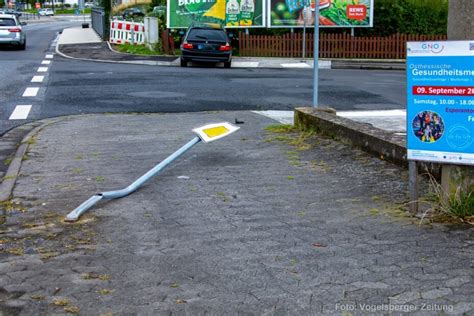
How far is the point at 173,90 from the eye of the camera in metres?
16.3

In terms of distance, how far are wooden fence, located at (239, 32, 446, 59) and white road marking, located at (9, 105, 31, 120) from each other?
1682cm

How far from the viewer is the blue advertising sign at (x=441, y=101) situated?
507 centimetres

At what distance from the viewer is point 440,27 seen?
102ft

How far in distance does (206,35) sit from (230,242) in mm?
19932

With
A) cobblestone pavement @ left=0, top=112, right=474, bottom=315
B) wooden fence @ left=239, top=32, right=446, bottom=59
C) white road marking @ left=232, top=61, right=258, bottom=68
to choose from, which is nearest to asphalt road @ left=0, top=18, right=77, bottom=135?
cobblestone pavement @ left=0, top=112, right=474, bottom=315

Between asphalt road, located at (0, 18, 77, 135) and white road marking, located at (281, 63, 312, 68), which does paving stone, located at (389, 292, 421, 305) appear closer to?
asphalt road, located at (0, 18, 77, 135)

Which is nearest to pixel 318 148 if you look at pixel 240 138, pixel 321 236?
pixel 240 138

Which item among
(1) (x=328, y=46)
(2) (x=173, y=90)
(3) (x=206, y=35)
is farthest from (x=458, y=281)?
(1) (x=328, y=46)

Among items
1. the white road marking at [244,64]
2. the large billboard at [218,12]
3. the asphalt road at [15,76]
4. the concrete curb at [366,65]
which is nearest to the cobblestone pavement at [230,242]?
the asphalt road at [15,76]

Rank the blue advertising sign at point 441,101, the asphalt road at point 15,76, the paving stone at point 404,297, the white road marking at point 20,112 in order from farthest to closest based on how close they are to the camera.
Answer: the asphalt road at point 15,76 < the white road marking at point 20,112 < the blue advertising sign at point 441,101 < the paving stone at point 404,297

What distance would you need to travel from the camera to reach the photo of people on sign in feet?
17.2

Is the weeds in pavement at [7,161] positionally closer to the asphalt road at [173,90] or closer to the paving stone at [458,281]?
the asphalt road at [173,90]

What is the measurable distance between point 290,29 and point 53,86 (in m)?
15.4

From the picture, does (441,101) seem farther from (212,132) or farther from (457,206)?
(212,132)
